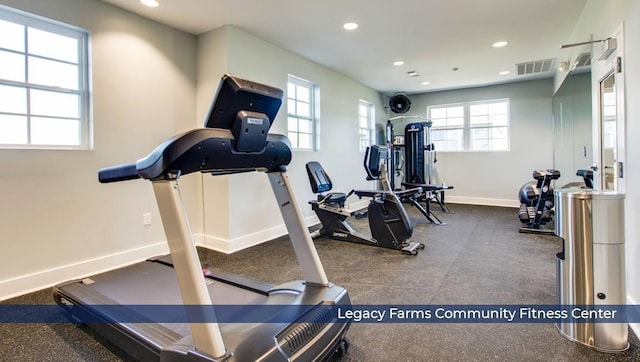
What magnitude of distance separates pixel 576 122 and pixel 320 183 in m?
3.08

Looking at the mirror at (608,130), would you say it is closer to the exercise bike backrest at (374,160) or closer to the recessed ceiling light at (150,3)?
the exercise bike backrest at (374,160)

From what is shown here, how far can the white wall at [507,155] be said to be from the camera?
657cm

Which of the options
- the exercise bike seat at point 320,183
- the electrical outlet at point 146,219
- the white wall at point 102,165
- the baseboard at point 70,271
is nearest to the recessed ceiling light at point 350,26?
the exercise bike seat at point 320,183

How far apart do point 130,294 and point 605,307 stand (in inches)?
111

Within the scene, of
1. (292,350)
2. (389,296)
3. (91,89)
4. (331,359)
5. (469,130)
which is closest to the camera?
(292,350)

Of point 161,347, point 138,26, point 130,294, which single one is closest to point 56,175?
point 130,294

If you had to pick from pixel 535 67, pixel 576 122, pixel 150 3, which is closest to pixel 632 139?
pixel 576 122

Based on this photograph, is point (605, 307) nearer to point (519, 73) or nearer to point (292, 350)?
Result: point (292, 350)

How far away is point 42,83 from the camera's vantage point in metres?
2.81

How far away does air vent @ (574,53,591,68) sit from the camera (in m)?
3.13

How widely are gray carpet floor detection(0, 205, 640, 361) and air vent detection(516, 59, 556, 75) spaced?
2727mm

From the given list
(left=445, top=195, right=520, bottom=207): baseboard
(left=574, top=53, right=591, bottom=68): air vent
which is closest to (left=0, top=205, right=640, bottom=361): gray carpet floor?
(left=574, top=53, right=591, bottom=68): air vent

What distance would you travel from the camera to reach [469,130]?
7336 mm

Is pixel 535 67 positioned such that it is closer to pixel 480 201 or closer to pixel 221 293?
pixel 480 201
